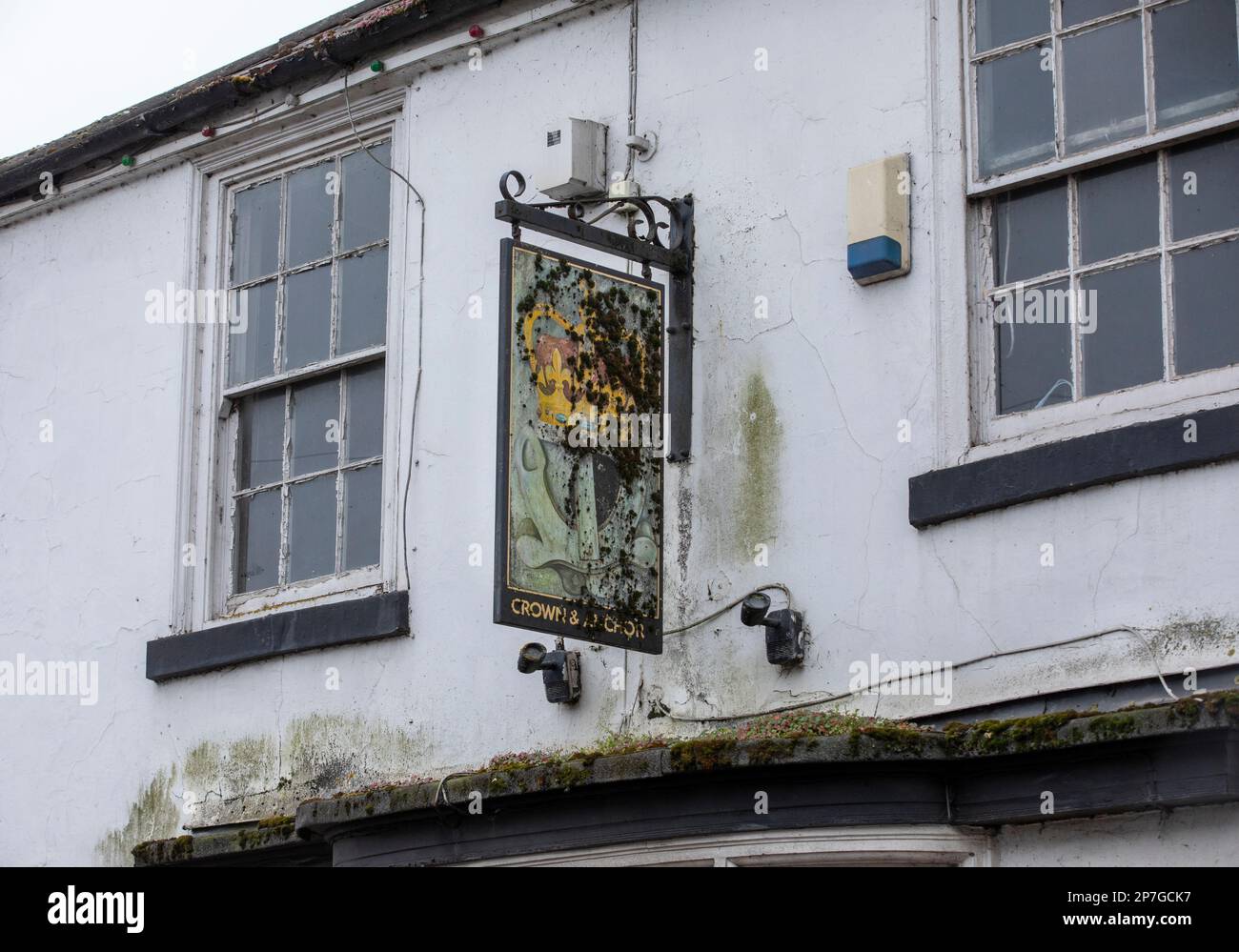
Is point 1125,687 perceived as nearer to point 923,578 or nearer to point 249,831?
point 923,578

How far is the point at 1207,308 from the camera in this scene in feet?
25.3

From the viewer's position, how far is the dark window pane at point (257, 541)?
1048cm

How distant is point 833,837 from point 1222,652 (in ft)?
4.97

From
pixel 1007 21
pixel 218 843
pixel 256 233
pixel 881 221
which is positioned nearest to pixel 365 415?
pixel 256 233

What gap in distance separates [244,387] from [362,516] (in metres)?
1.09

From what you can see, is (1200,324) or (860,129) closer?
(1200,324)

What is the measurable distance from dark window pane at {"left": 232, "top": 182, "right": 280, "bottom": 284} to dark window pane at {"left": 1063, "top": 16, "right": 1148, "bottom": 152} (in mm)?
4290

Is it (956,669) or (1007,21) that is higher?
(1007,21)

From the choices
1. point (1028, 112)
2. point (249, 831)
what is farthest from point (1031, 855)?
point (249, 831)

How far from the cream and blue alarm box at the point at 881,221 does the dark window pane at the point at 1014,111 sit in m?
0.33

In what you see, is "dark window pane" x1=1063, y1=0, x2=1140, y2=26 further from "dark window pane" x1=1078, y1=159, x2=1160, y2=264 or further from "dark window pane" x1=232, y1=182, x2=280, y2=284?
"dark window pane" x1=232, y1=182, x2=280, y2=284

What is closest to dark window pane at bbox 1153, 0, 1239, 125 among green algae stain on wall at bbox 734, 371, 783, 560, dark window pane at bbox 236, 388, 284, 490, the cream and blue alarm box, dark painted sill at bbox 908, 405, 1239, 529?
the cream and blue alarm box

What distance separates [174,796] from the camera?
10.4m

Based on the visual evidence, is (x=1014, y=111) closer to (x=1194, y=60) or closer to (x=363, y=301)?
(x=1194, y=60)
